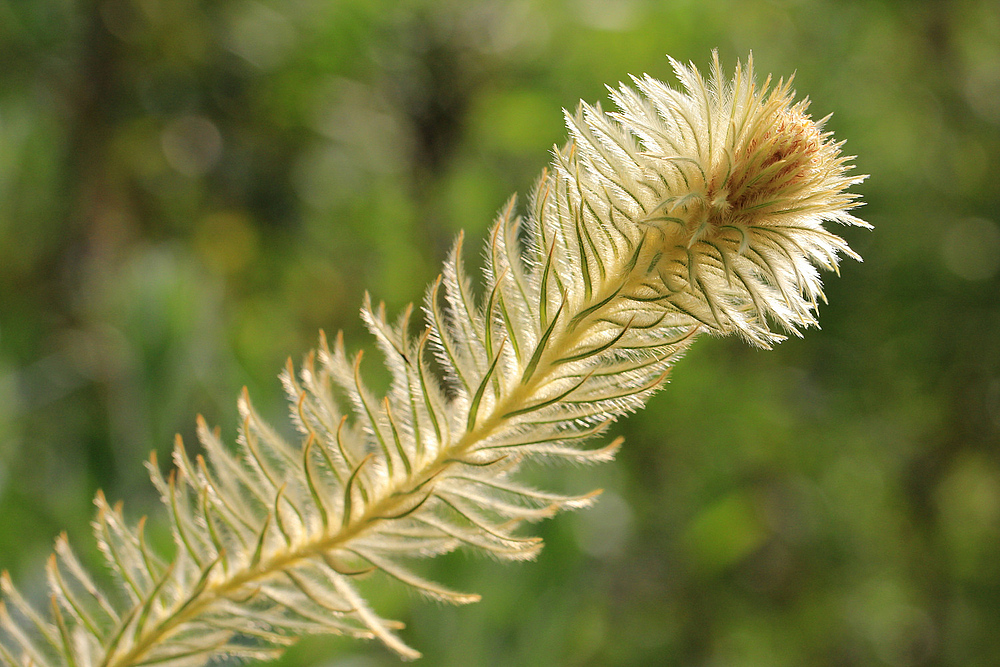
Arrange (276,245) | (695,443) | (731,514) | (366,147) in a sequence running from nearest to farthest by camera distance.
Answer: (731,514) → (695,443) → (366,147) → (276,245)

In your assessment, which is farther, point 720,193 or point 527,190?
point 527,190

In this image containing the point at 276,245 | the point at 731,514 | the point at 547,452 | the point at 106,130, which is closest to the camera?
the point at 547,452

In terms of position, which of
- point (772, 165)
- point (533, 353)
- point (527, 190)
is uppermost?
point (527, 190)

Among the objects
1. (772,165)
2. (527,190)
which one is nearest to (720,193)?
(772,165)

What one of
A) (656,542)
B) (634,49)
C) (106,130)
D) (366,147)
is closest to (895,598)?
(656,542)

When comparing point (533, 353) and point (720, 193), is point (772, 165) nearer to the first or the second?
point (720, 193)

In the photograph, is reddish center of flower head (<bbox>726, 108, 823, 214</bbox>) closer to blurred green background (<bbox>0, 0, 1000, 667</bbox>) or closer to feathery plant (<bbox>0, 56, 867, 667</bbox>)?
feathery plant (<bbox>0, 56, 867, 667</bbox>)

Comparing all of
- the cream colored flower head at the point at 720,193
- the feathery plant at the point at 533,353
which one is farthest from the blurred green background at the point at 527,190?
the cream colored flower head at the point at 720,193

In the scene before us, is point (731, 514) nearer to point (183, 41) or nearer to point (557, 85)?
point (557, 85)
